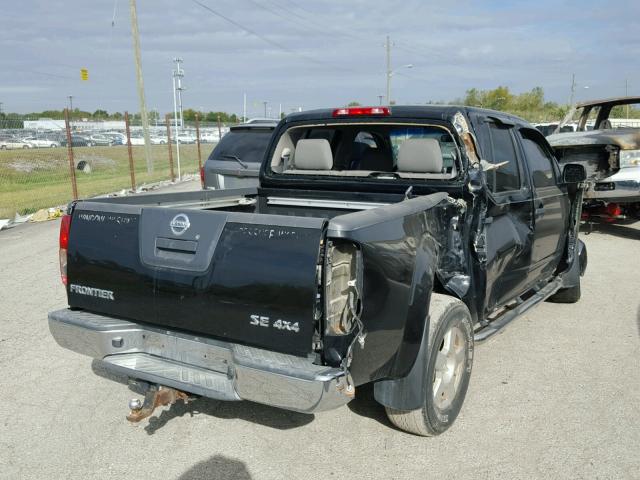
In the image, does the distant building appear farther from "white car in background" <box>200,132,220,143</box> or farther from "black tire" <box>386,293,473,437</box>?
"white car in background" <box>200,132,220,143</box>

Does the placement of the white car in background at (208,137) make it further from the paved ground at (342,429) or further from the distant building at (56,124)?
the paved ground at (342,429)

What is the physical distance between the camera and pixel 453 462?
10.9ft

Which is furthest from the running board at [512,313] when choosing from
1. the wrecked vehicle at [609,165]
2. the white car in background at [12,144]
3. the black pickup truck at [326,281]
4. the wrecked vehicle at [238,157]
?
the white car in background at [12,144]

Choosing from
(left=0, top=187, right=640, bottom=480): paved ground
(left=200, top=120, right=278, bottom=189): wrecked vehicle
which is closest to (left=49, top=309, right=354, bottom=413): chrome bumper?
(left=0, top=187, right=640, bottom=480): paved ground

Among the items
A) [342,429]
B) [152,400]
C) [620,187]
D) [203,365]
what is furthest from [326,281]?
[620,187]

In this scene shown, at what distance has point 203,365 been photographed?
10.2ft

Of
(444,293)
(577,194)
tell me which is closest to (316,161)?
(444,293)

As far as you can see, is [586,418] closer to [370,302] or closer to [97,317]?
[370,302]

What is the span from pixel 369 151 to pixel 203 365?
2736 millimetres

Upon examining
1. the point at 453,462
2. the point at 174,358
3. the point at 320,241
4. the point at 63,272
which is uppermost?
the point at 320,241

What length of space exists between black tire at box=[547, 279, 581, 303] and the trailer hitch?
14.5 feet

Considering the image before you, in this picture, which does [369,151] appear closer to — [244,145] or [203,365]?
[203,365]

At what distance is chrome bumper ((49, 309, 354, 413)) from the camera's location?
8.93 ft

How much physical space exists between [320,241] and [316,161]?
221 centimetres
